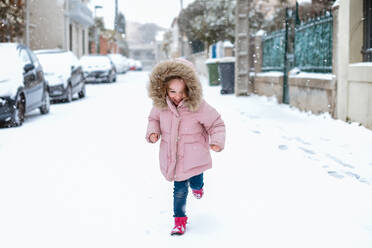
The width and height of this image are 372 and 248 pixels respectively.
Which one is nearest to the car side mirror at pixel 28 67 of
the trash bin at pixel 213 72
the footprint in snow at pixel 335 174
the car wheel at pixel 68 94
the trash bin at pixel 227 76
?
the car wheel at pixel 68 94

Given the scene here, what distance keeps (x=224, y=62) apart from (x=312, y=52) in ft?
22.1

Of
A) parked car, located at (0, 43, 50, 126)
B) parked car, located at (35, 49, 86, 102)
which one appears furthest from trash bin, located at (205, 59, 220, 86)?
parked car, located at (0, 43, 50, 126)

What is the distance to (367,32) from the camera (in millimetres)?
8406

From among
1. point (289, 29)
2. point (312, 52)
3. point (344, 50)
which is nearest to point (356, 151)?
point (344, 50)

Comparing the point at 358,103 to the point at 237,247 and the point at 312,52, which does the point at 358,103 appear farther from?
the point at 237,247

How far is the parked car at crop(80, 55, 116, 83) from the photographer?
24812 millimetres

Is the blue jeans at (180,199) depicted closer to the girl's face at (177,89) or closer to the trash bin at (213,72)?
the girl's face at (177,89)

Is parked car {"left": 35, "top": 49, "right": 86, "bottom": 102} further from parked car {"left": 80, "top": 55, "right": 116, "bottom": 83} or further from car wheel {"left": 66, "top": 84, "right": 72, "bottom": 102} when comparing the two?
parked car {"left": 80, "top": 55, "right": 116, "bottom": 83}

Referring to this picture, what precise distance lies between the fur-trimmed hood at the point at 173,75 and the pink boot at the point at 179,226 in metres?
0.73

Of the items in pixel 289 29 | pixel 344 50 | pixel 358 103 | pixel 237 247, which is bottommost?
pixel 237 247

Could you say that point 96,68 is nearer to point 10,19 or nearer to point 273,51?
point 10,19

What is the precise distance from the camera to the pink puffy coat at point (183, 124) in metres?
3.49

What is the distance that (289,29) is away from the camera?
12734mm

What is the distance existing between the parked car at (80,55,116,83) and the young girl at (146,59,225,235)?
21662 mm
